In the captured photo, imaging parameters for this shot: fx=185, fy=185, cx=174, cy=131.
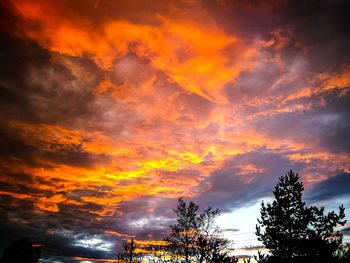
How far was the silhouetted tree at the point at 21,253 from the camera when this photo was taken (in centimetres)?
3847

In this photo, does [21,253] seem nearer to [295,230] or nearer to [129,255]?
[129,255]

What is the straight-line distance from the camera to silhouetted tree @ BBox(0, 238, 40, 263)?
38469mm

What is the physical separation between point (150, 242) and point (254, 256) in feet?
88.8

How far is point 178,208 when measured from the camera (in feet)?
91.0

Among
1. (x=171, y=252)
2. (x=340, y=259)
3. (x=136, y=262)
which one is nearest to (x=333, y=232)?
(x=340, y=259)

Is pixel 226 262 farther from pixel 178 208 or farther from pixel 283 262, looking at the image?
pixel 178 208

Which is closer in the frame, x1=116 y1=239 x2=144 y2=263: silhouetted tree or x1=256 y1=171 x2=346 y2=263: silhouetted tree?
x1=256 y1=171 x2=346 y2=263: silhouetted tree

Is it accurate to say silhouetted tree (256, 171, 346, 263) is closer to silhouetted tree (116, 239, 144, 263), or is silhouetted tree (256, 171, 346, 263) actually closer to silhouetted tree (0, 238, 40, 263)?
silhouetted tree (116, 239, 144, 263)

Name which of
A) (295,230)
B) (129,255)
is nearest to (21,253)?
(129,255)

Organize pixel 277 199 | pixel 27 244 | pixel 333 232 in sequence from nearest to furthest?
1. pixel 333 232
2. pixel 277 199
3. pixel 27 244

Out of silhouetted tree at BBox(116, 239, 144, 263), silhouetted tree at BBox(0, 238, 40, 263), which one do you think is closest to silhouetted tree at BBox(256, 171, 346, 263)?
silhouetted tree at BBox(116, 239, 144, 263)

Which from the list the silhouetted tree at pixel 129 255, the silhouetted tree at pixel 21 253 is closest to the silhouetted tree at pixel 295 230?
the silhouetted tree at pixel 129 255

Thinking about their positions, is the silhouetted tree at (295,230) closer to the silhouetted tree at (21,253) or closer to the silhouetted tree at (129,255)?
the silhouetted tree at (129,255)

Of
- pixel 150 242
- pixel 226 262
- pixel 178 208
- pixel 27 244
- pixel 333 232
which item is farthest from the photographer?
pixel 27 244
